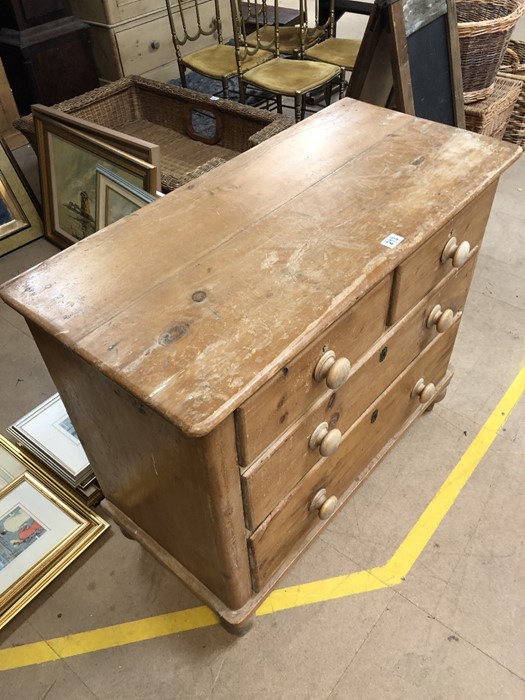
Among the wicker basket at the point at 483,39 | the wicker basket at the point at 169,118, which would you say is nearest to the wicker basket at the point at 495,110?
the wicker basket at the point at 483,39

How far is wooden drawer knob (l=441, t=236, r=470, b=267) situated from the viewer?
57.6 inches

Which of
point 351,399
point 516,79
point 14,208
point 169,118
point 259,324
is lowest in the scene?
point 14,208

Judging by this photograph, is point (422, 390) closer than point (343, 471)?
No

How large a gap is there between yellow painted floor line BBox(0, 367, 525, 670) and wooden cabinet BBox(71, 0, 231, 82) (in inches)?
164

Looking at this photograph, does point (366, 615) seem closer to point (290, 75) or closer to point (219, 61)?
point (290, 75)

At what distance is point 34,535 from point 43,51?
3727mm

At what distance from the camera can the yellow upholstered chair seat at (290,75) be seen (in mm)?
3432

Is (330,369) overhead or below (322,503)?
overhead

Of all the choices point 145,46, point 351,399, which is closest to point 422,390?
point 351,399

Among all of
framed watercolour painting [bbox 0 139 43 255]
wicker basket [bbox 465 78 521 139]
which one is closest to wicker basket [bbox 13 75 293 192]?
framed watercolour painting [bbox 0 139 43 255]

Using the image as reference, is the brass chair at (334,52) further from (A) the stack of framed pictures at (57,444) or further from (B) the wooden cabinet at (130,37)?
(A) the stack of framed pictures at (57,444)

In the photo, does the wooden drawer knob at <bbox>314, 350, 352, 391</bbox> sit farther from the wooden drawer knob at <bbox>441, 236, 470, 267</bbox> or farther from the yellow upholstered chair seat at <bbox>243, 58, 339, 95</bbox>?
the yellow upholstered chair seat at <bbox>243, 58, 339, 95</bbox>

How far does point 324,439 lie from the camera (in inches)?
Result: 53.2

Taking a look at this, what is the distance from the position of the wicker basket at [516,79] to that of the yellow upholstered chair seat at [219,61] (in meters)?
1.69
